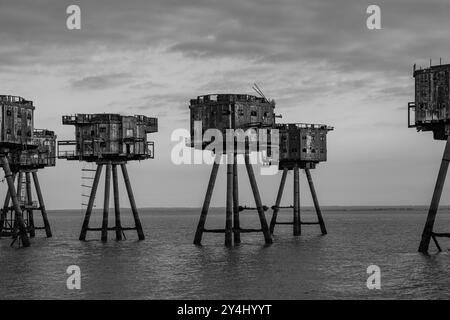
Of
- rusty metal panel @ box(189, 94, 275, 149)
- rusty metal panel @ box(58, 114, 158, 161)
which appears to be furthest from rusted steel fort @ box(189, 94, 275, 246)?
rusty metal panel @ box(58, 114, 158, 161)

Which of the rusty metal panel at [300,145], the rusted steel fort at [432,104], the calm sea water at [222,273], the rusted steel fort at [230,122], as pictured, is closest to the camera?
the calm sea water at [222,273]

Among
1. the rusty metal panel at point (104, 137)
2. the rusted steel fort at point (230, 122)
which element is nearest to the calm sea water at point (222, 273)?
the rusted steel fort at point (230, 122)

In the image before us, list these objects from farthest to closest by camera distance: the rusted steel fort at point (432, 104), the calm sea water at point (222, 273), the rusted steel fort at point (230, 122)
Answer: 1. the rusted steel fort at point (230, 122)
2. the rusted steel fort at point (432, 104)
3. the calm sea water at point (222, 273)

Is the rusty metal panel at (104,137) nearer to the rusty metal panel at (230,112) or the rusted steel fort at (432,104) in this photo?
the rusty metal panel at (230,112)

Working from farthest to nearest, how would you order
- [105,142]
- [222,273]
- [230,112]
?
[105,142] < [230,112] < [222,273]

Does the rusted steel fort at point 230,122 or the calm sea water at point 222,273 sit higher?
the rusted steel fort at point 230,122

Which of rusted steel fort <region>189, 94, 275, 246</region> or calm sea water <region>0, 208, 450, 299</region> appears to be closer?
calm sea water <region>0, 208, 450, 299</region>

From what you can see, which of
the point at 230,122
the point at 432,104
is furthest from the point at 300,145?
the point at 432,104

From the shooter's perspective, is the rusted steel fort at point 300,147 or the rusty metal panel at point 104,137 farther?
the rusted steel fort at point 300,147

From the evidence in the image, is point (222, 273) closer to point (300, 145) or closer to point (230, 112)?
point (230, 112)

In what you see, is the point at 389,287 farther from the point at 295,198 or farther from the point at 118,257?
the point at 295,198

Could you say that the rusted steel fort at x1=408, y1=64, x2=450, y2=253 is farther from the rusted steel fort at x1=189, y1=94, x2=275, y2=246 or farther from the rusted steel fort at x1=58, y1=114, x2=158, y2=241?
the rusted steel fort at x1=58, y1=114, x2=158, y2=241

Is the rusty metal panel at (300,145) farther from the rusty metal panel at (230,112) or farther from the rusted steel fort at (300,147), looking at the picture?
the rusty metal panel at (230,112)
